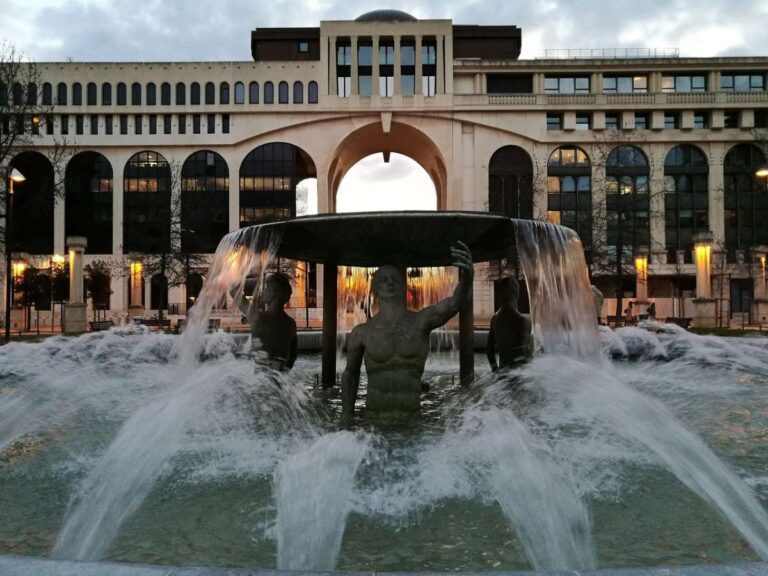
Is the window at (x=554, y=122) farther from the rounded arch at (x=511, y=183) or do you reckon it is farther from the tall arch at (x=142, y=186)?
the tall arch at (x=142, y=186)

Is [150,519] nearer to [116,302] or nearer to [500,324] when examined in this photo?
[500,324]

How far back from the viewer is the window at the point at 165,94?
50969 mm

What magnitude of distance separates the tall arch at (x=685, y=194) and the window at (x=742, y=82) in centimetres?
756

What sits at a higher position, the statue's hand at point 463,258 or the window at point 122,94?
the window at point 122,94

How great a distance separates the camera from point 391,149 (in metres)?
59.6

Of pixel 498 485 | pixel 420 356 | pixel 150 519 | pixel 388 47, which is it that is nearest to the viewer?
pixel 150 519

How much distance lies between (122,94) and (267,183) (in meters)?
16.0

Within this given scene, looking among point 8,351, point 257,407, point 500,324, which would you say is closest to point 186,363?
point 257,407

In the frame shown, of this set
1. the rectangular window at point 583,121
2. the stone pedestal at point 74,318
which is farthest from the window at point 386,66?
the stone pedestal at point 74,318

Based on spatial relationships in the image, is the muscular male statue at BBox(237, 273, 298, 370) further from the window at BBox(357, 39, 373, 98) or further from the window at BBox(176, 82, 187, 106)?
the window at BBox(176, 82, 187, 106)

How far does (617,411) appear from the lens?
548 cm

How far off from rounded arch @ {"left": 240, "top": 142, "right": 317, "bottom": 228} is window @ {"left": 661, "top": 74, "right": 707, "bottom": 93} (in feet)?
118

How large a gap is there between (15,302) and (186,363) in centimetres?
4794

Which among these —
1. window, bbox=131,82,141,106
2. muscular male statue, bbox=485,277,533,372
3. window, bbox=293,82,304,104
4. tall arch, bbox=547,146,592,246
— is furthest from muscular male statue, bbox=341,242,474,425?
window, bbox=131,82,141,106
